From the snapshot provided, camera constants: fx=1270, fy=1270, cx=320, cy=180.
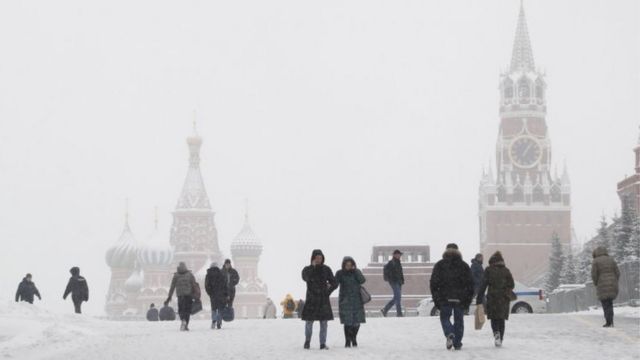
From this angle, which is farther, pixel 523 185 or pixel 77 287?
pixel 523 185

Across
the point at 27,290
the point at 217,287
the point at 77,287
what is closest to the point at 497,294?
the point at 217,287

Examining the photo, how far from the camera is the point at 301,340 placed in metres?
21.8

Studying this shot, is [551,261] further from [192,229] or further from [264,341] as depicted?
[192,229]

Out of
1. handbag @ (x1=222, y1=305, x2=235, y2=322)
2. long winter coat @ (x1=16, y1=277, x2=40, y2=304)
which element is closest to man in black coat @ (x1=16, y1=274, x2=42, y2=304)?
long winter coat @ (x1=16, y1=277, x2=40, y2=304)

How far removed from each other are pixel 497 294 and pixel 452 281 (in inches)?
37.4

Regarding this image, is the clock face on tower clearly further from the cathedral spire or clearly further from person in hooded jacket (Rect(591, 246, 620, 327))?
person in hooded jacket (Rect(591, 246, 620, 327))

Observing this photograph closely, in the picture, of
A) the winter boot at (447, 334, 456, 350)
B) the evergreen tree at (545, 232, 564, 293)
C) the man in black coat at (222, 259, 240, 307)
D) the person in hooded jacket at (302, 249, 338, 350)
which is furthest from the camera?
the evergreen tree at (545, 232, 564, 293)

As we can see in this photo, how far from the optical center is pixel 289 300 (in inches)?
1500

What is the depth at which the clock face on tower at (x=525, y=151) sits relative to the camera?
16612 centimetres

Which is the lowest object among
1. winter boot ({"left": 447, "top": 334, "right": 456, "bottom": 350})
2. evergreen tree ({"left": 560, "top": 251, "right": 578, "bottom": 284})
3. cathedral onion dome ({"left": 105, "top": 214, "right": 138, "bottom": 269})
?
winter boot ({"left": 447, "top": 334, "right": 456, "bottom": 350})

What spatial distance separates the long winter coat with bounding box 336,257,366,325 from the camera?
64.1 ft

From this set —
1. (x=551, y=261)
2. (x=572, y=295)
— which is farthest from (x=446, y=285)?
(x=551, y=261)

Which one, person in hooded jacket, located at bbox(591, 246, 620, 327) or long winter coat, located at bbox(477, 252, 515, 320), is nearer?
long winter coat, located at bbox(477, 252, 515, 320)

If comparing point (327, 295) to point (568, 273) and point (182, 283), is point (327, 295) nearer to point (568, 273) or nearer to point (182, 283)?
point (182, 283)
